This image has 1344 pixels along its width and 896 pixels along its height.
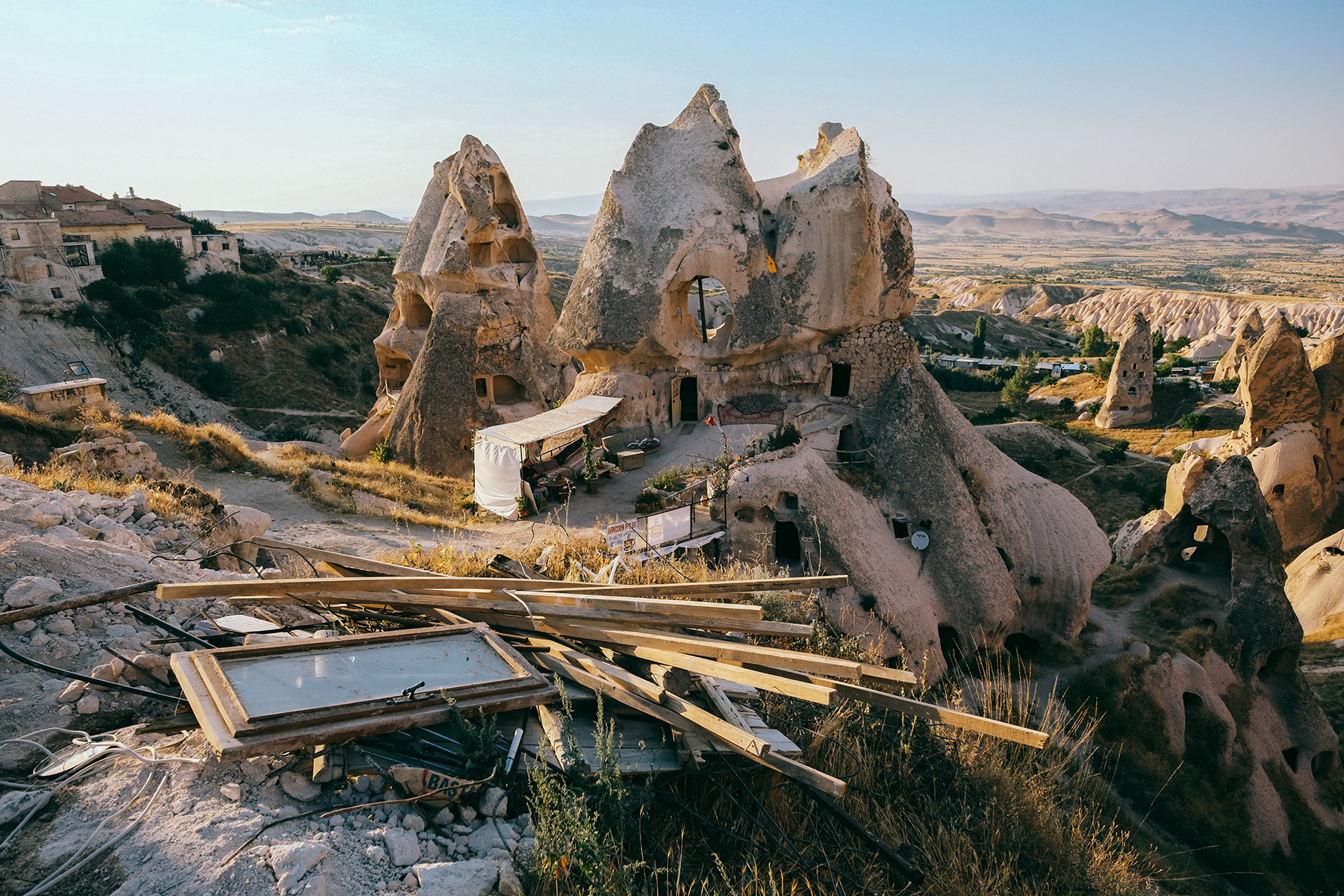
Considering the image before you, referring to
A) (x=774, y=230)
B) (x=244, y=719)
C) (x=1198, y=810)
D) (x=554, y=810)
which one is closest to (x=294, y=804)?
(x=244, y=719)

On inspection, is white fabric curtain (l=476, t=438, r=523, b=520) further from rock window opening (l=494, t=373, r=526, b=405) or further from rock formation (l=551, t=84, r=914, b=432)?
rock window opening (l=494, t=373, r=526, b=405)

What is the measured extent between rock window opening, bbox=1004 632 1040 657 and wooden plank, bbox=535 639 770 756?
1113 centimetres

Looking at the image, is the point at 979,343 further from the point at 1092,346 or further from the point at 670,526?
the point at 670,526

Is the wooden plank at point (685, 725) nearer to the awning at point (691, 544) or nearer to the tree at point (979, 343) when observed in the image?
the awning at point (691, 544)

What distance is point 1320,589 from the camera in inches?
704

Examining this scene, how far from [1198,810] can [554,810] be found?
1156 centimetres

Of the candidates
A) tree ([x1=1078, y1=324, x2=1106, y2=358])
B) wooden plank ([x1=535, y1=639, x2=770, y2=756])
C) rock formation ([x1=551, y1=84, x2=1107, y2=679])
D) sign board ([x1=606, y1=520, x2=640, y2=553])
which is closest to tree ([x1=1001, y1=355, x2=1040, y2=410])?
tree ([x1=1078, y1=324, x2=1106, y2=358])

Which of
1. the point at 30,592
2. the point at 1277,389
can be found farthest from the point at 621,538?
the point at 1277,389

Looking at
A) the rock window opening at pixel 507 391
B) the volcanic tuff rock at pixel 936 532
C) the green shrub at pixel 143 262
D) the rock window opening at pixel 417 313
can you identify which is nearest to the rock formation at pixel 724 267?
the volcanic tuff rock at pixel 936 532

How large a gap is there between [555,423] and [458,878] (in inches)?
504

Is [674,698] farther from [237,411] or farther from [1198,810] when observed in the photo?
[237,411]

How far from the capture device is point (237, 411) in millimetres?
33094

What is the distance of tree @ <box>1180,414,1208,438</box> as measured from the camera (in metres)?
34.7

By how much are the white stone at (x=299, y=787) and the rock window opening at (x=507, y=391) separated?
1919cm
